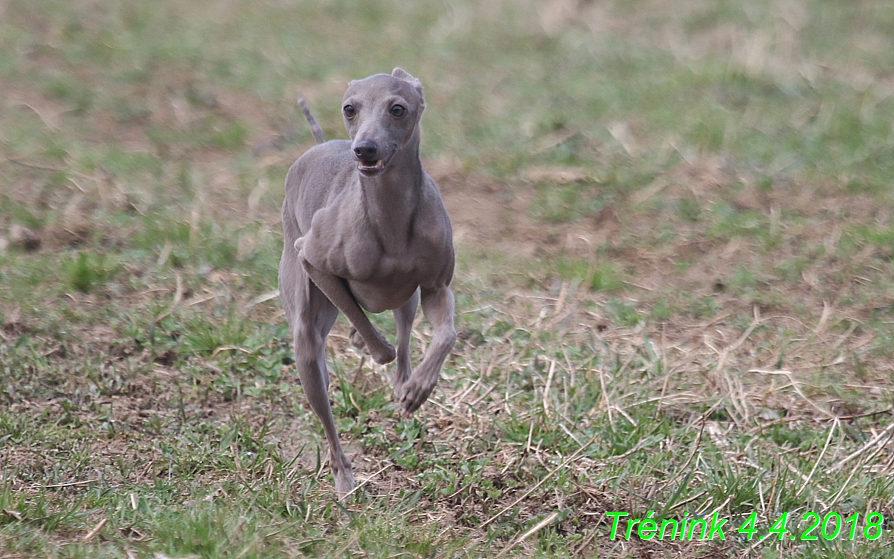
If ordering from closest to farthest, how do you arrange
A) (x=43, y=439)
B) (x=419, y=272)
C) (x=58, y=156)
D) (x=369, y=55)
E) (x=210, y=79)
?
(x=419, y=272)
(x=43, y=439)
(x=58, y=156)
(x=210, y=79)
(x=369, y=55)

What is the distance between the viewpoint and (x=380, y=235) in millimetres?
3760

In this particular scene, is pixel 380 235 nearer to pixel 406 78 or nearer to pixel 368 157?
pixel 368 157

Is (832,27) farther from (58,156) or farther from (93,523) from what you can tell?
(93,523)

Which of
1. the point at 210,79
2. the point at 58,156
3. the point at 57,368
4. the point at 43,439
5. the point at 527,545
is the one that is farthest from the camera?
the point at 210,79

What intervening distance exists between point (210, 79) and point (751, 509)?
6.32 meters

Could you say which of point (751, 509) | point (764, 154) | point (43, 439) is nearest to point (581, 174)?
point (764, 154)

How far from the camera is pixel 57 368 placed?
5238 mm

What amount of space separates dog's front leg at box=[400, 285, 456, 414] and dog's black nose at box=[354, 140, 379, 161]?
0.65 metres

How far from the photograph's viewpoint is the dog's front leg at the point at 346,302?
391 centimetres

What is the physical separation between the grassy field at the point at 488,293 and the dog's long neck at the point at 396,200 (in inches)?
39.7

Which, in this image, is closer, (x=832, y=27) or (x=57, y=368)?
(x=57, y=368)

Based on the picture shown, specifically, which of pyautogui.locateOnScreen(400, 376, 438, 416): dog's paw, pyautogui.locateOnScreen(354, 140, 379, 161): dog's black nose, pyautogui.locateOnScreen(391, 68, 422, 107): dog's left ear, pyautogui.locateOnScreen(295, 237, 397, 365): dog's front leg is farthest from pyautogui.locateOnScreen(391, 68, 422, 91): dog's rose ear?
pyautogui.locateOnScreen(400, 376, 438, 416): dog's paw

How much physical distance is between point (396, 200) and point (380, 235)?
0.13 meters

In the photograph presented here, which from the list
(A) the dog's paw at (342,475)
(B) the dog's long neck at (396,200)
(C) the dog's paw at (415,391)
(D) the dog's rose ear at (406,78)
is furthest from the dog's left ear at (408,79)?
(A) the dog's paw at (342,475)
